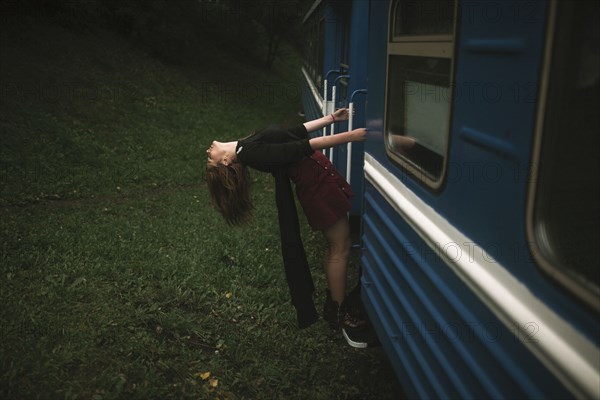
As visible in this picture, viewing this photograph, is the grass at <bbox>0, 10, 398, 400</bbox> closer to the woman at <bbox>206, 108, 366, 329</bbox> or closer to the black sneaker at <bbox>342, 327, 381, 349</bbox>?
the black sneaker at <bbox>342, 327, 381, 349</bbox>

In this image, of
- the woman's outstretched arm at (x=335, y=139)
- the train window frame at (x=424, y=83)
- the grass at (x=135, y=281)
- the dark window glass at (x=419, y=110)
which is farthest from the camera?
the grass at (x=135, y=281)

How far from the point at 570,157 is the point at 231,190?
7.23 ft

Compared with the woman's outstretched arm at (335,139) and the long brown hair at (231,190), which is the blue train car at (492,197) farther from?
the long brown hair at (231,190)

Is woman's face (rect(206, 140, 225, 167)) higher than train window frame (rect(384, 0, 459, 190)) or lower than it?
lower

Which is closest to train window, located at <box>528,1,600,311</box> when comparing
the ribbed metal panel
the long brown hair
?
the ribbed metal panel

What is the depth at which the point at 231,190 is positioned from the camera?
3.25 m

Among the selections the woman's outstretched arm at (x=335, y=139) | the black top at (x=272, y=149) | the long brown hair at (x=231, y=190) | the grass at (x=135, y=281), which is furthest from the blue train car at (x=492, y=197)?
the grass at (x=135, y=281)

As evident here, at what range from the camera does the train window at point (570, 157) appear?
1.25m

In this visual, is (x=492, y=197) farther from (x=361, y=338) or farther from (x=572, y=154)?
(x=361, y=338)

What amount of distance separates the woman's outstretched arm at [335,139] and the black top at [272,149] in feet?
0.15

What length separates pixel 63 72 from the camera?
12234 millimetres

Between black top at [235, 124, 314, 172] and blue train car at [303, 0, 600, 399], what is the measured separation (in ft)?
1.65

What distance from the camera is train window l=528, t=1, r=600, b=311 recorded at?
1.25 metres

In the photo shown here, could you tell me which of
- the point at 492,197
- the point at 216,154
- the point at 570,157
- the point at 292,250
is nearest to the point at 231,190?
the point at 216,154
